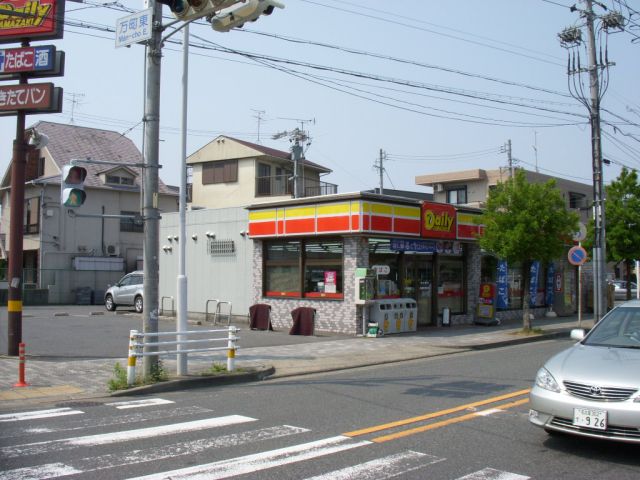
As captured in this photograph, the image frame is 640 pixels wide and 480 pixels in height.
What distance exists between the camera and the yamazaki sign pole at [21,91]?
45.4 ft

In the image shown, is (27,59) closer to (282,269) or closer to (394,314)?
(282,269)

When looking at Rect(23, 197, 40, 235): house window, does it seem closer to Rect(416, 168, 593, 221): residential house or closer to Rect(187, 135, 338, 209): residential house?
Rect(187, 135, 338, 209): residential house

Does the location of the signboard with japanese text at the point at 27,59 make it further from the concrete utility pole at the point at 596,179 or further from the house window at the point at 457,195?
the house window at the point at 457,195

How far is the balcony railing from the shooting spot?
1542 inches

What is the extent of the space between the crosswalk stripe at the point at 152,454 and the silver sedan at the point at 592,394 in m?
2.79

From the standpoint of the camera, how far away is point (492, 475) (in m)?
5.68

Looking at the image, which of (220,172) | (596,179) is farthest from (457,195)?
(596,179)

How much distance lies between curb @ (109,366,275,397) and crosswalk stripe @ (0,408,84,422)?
1231 millimetres

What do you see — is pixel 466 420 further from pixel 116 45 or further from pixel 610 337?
pixel 116 45

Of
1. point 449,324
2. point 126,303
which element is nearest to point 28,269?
point 126,303

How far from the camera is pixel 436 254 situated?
2138 cm

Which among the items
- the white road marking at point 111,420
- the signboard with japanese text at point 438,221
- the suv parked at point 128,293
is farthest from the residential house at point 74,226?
the white road marking at point 111,420

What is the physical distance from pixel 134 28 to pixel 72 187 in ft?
9.53

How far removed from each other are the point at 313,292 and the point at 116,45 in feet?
36.9
